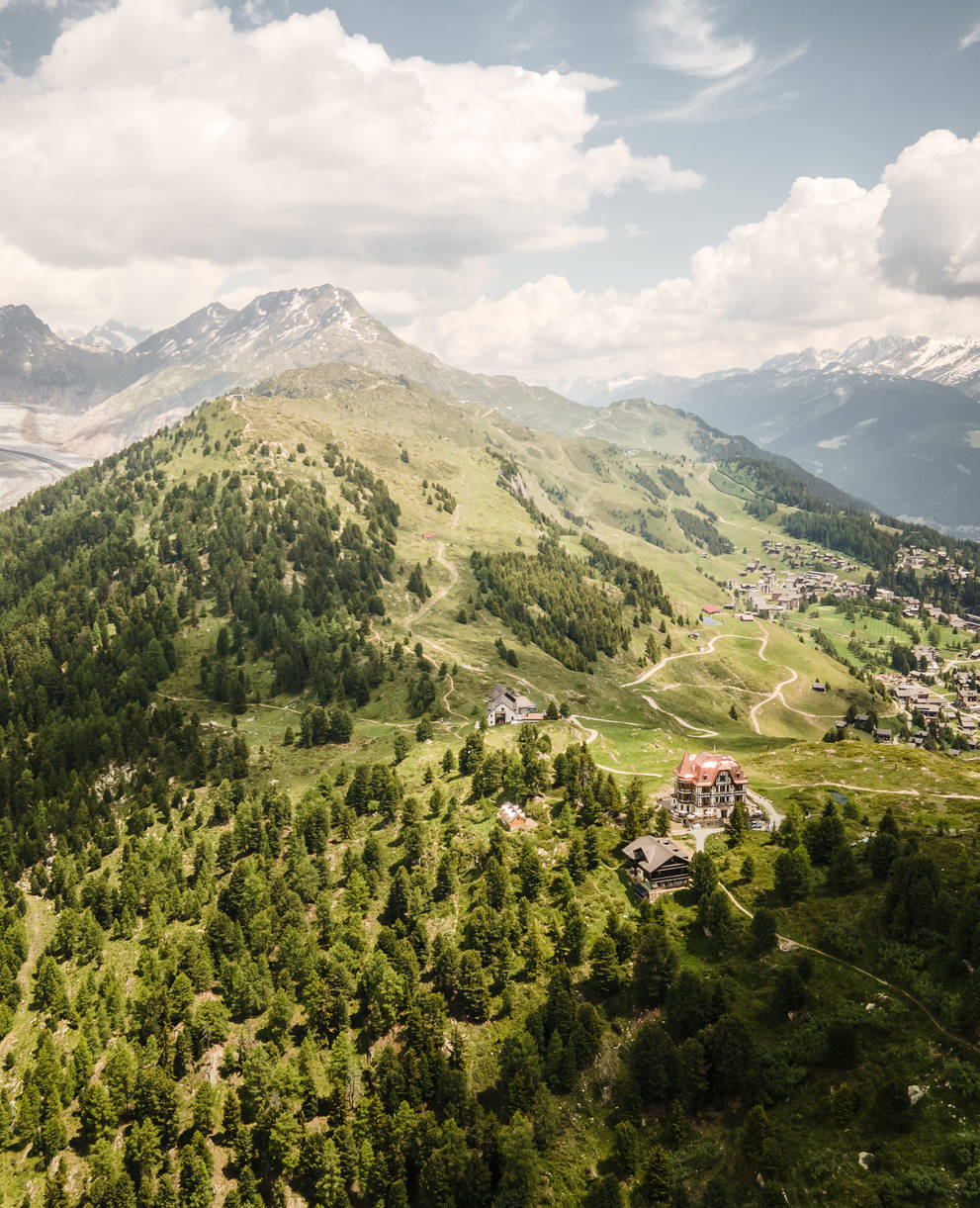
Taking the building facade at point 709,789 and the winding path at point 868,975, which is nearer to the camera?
the winding path at point 868,975

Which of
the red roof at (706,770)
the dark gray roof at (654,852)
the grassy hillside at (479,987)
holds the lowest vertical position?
the grassy hillside at (479,987)

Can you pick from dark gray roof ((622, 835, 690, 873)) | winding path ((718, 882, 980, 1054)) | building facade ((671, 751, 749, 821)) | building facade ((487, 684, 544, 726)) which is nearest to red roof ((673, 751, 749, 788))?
building facade ((671, 751, 749, 821))

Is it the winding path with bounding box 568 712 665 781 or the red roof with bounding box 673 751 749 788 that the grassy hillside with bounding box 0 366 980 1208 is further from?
the red roof with bounding box 673 751 749 788

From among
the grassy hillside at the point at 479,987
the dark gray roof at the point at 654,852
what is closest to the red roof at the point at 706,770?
the grassy hillside at the point at 479,987

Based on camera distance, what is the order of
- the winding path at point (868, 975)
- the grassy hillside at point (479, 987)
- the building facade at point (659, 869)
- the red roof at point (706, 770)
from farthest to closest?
the red roof at point (706, 770) → the building facade at point (659, 869) → the grassy hillside at point (479, 987) → the winding path at point (868, 975)

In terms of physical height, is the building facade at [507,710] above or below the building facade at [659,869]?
above

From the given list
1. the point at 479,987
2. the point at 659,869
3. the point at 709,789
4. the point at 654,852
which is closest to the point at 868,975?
the point at 659,869

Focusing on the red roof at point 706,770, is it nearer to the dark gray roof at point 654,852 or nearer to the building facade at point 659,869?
the dark gray roof at point 654,852

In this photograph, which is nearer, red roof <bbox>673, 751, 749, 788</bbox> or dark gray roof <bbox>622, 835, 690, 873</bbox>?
dark gray roof <bbox>622, 835, 690, 873</bbox>
